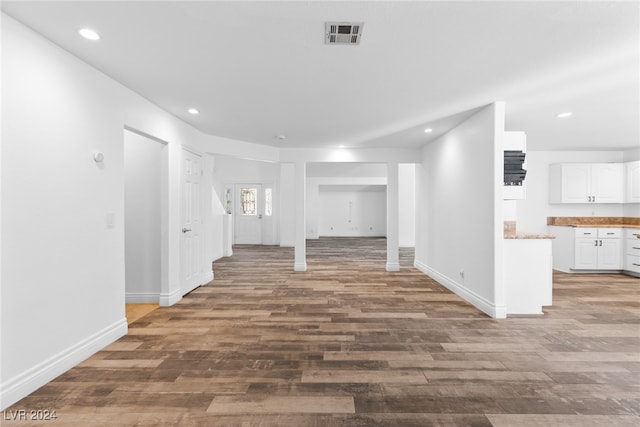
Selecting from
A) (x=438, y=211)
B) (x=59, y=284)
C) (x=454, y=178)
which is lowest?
(x=59, y=284)

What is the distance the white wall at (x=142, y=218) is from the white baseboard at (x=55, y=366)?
1211 mm

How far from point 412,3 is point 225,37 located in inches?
50.3

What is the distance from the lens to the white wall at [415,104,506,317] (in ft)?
12.0

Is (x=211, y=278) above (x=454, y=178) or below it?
below

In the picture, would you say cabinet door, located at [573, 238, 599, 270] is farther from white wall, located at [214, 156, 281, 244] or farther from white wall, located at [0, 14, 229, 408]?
white wall, located at [214, 156, 281, 244]

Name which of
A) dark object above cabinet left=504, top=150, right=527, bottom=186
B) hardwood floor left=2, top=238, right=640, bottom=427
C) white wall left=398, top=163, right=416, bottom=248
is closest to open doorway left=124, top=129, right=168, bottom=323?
hardwood floor left=2, top=238, right=640, bottom=427

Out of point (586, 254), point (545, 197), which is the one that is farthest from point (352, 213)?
point (586, 254)

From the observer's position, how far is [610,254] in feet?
20.2

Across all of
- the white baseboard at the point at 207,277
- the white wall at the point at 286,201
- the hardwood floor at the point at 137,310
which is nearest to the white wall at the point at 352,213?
the white wall at the point at 286,201

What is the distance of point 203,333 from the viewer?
10.6 feet

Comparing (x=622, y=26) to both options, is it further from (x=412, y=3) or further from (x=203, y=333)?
(x=203, y=333)

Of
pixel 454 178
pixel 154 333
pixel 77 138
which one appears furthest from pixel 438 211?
pixel 77 138

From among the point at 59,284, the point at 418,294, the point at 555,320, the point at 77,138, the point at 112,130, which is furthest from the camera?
the point at 418,294

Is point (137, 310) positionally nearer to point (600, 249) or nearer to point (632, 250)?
point (600, 249)
